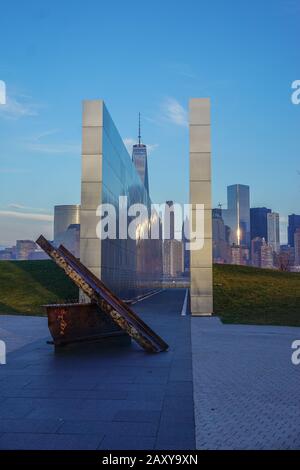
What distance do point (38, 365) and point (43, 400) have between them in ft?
9.37

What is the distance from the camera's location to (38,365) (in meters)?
10.2

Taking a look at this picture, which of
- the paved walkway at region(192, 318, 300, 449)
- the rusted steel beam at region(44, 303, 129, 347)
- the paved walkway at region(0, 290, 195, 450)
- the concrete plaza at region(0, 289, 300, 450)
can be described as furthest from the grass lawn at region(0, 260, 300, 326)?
the paved walkway at region(0, 290, 195, 450)

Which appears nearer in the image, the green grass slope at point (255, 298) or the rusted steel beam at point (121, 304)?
the rusted steel beam at point (121, 304)

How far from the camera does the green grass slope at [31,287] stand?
80.9 ft

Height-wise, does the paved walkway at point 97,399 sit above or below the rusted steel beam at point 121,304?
below

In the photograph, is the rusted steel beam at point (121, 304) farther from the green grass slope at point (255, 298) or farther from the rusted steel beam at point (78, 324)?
the green grass slope at point (255, 298)

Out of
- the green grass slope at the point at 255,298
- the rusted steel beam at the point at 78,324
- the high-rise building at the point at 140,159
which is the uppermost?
the high-rise building at the point at 140,159

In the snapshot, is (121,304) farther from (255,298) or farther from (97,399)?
(255,298)

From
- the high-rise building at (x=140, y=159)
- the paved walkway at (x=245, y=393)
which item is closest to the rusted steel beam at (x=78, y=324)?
the paved walkway at (x=245, y=393)

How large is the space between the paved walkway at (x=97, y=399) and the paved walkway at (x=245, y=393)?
27 centimetres

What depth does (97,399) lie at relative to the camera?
7555mm

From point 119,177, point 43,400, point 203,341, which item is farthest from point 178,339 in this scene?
point 119,177

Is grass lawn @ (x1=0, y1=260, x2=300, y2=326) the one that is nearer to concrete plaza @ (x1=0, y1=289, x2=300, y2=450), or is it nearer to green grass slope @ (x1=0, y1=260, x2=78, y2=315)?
green grass slope @ (x1=0, y1=260, x2=78, y2=315)

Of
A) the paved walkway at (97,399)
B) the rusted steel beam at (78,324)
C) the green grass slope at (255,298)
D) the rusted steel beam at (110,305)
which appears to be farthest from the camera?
the green grass slope at (255,298)
